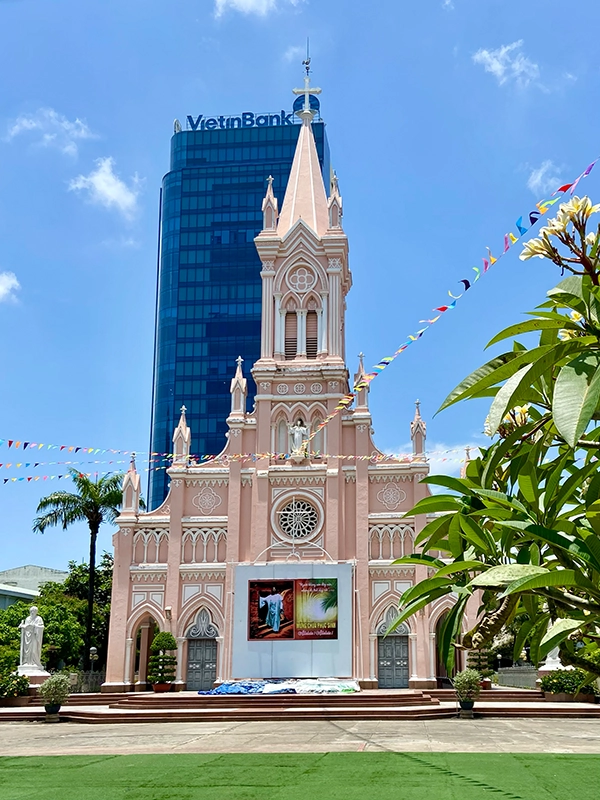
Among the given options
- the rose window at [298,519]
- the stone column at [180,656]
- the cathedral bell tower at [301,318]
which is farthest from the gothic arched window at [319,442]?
the stone column at [180,656]

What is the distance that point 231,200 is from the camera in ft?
298

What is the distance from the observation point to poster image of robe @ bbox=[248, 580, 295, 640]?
34938 millimetres

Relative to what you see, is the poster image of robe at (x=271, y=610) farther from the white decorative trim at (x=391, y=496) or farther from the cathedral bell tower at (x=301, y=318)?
the cathedral bell tower at (x=301, y=318)

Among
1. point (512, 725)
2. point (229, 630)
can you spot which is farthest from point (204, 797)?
point (229, 630)

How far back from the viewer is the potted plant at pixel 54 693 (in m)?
→ 28.5

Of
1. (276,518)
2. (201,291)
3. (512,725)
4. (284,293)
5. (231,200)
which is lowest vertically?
(512,725)

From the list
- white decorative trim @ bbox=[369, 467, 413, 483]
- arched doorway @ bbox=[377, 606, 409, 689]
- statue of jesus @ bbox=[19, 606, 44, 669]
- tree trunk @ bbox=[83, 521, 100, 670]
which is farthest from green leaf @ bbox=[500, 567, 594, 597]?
tree trunk @ bbox=[83, 521, 100, 670]

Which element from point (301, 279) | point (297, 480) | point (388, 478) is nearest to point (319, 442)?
point (297, 480)

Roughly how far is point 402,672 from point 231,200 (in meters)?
64.0

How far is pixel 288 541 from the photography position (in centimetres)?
3722

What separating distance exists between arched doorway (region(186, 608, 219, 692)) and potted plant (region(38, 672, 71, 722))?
8017mm

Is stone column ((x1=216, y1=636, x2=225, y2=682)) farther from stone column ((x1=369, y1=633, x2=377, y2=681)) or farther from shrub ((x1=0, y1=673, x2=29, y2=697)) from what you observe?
shrub ((x1=0, y1=673, x2=29, y2=697))

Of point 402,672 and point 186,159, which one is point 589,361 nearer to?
point 402,672

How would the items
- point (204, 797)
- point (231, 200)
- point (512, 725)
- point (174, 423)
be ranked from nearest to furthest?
point (204, 797)
point (512, 725)
point (174, 423)
point (231, 200)
